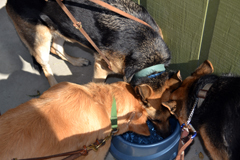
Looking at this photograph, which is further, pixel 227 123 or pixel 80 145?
pixel 80 145

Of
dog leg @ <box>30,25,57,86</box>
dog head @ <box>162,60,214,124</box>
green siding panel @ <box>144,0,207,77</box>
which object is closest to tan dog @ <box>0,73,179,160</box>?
dog head @ <box>162,60,214,124</box>

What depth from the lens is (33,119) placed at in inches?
91.7

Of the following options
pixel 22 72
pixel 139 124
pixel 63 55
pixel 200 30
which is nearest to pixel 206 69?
pixel 200 30

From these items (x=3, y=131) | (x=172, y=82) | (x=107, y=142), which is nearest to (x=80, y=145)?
(x=107, y=142)

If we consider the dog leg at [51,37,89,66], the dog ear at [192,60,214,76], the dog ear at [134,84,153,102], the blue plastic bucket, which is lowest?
the blue plastic bucket

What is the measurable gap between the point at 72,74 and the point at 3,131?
8.17ft

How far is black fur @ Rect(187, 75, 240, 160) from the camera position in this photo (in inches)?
85.0

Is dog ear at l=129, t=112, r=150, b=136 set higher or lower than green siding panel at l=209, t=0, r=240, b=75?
lower

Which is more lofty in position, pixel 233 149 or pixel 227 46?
pixel 227 46

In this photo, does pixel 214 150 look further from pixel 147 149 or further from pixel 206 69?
pixel 206 69

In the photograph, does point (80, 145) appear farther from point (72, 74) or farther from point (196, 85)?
point (72, 74)

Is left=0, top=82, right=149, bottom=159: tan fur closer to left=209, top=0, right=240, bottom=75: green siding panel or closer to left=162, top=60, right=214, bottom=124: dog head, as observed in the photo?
left=162, top=60, right=214, bottom=124: dog head

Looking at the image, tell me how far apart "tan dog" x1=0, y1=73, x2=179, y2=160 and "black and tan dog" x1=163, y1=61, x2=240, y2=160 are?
39 cm

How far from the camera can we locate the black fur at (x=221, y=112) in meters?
2.16
